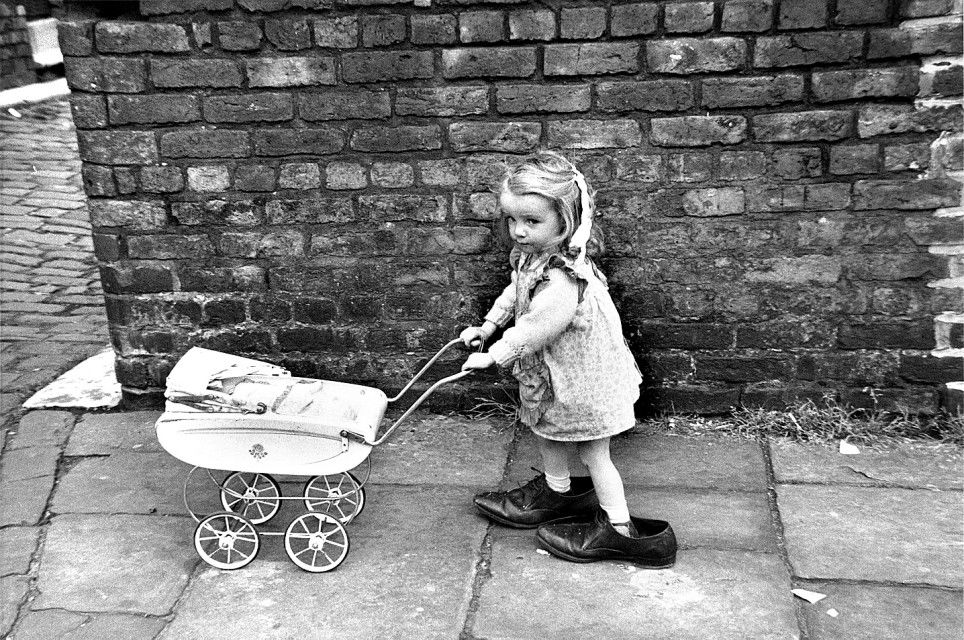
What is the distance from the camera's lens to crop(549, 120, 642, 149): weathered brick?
12.9 ft

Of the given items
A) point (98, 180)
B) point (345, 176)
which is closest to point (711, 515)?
point (345, 176)

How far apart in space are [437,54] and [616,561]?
7.07 feet

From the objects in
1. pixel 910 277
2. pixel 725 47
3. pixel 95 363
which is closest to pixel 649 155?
pixel 725 47

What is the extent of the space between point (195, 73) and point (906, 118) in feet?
9.71

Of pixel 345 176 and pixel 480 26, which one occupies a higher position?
pixel 480 26

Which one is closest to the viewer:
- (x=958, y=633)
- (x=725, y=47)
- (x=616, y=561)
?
(x=958, y=633)

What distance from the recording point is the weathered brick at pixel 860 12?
3676mm

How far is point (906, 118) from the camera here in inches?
149

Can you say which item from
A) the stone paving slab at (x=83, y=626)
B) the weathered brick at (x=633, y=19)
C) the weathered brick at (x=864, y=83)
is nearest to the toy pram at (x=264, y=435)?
the stone paving slab at (x=83, y=626)

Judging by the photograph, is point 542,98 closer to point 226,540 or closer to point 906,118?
point 906,118

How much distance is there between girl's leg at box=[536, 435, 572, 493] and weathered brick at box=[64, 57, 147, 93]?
2.31m

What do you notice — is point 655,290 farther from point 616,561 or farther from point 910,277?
point 616,561

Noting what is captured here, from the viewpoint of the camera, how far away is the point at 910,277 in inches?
157

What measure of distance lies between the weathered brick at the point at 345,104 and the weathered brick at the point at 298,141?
Answer: 69 mm
